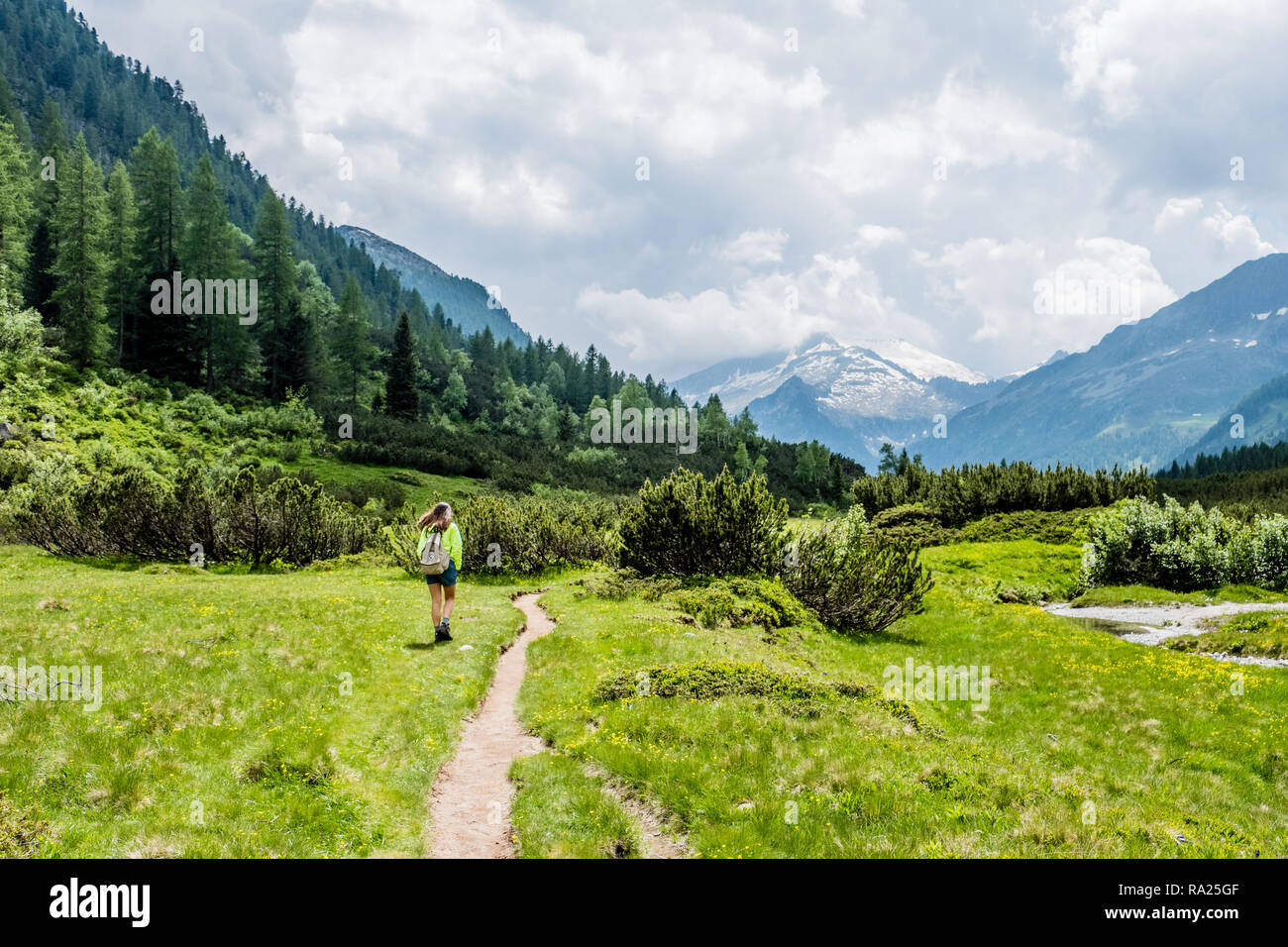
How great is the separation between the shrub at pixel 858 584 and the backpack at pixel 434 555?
44.8 feet

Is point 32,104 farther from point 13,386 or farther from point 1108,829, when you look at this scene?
point 1108,829

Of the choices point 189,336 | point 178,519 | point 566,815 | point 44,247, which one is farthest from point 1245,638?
point 44,247

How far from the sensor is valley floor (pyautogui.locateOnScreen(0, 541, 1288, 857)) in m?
7.21

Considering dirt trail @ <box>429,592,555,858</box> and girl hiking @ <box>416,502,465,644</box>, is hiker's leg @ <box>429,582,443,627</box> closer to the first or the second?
girl hiking @ <box>416,502,465,644</box>

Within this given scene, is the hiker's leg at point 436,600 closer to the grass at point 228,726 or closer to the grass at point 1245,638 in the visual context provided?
the grass at point 228,726

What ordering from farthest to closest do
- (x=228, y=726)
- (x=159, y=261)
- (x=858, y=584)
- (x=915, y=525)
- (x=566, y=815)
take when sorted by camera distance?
(x=159, y=261), (x=915, y=525), (x=858, y=584), (x=228, y=726), (x=566, y=815)

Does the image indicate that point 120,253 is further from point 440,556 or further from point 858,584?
point 858,584

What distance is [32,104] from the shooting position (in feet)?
588

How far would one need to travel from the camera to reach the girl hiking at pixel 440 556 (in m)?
16.4

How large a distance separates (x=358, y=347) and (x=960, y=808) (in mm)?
110977

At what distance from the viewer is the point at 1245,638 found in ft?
68.8

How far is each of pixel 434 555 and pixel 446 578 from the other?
0.90 meters

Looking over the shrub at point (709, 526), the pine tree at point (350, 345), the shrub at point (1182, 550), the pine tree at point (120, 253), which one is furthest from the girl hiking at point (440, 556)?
the pine tree at point (350, 345)
